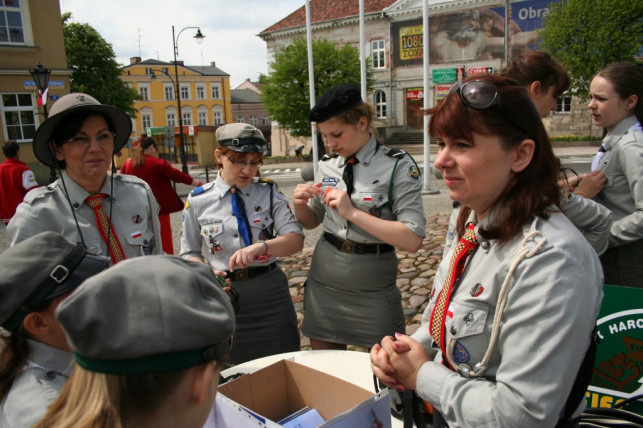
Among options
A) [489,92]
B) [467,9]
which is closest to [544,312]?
[489,92]

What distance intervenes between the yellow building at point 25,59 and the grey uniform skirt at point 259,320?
21.9 meters

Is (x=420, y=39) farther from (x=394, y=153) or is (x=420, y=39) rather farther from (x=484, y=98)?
(x=484, y=98)

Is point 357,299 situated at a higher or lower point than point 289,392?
higher

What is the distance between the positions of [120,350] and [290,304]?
218 centimetres

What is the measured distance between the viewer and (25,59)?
21484 mm

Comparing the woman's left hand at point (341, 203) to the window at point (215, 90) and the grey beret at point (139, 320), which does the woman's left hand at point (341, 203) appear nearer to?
the grey beret at point (139, 320)

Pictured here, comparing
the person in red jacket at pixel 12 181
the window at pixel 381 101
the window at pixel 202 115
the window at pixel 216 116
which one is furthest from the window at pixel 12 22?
the window at pixel 216 116

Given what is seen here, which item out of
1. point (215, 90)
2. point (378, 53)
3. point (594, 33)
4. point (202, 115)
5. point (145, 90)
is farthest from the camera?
point (215, 90)

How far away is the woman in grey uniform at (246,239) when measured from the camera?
9.41 feet

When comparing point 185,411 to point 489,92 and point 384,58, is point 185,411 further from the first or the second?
point 384,58

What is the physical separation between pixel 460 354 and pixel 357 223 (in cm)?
129

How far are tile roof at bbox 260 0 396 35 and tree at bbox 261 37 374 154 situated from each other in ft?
25.3

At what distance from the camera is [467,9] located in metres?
34.2

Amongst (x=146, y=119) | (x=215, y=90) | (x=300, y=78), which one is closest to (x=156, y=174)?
(x=300, y=78)
